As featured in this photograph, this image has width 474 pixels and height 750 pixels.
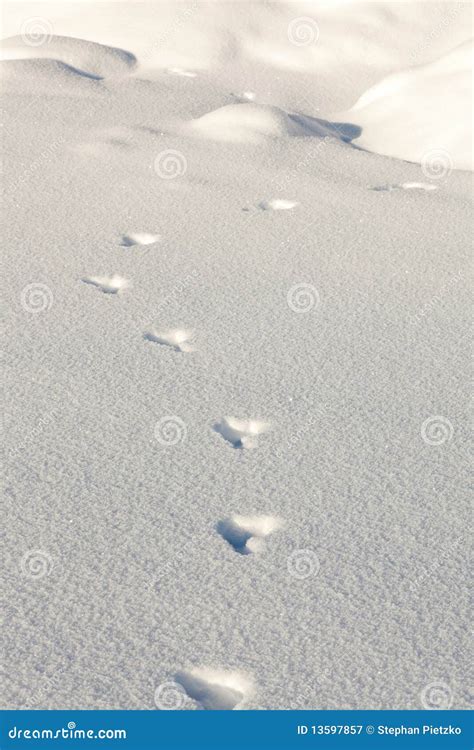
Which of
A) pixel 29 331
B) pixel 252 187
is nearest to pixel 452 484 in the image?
pixel 29 331

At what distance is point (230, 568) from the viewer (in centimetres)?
205

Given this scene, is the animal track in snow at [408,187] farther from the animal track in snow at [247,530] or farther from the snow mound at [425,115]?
the animal track in snow at [247,530]

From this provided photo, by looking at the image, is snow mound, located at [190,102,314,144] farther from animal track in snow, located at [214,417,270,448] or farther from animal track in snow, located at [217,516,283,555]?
animal track in snow, located at [217,516,283,555]

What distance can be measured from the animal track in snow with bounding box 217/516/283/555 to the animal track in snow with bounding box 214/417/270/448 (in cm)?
34

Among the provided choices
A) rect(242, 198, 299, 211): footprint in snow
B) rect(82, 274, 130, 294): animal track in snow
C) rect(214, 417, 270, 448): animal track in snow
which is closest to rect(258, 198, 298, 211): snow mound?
rect(242, 198, 299, 211): footprint in snow

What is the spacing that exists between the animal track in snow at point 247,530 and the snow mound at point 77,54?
4.82 meters

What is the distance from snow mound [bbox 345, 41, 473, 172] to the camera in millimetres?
5035

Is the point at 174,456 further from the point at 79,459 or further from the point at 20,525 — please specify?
the point at 20,525

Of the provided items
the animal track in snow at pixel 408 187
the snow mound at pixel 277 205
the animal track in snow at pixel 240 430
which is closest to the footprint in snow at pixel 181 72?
the animal track in snow at pixel 408 187

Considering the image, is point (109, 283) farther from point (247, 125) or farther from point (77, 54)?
point (77, 54)

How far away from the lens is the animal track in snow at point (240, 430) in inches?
100

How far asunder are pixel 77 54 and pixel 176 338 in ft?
13.6

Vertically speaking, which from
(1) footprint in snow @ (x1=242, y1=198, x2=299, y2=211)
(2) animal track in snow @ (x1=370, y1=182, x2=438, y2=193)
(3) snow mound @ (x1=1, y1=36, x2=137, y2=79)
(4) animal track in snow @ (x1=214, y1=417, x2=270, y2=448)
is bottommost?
(4) animal track in snow @ (x1=214, y1=417, x2=270, y2=448)

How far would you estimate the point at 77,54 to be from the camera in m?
6.53
